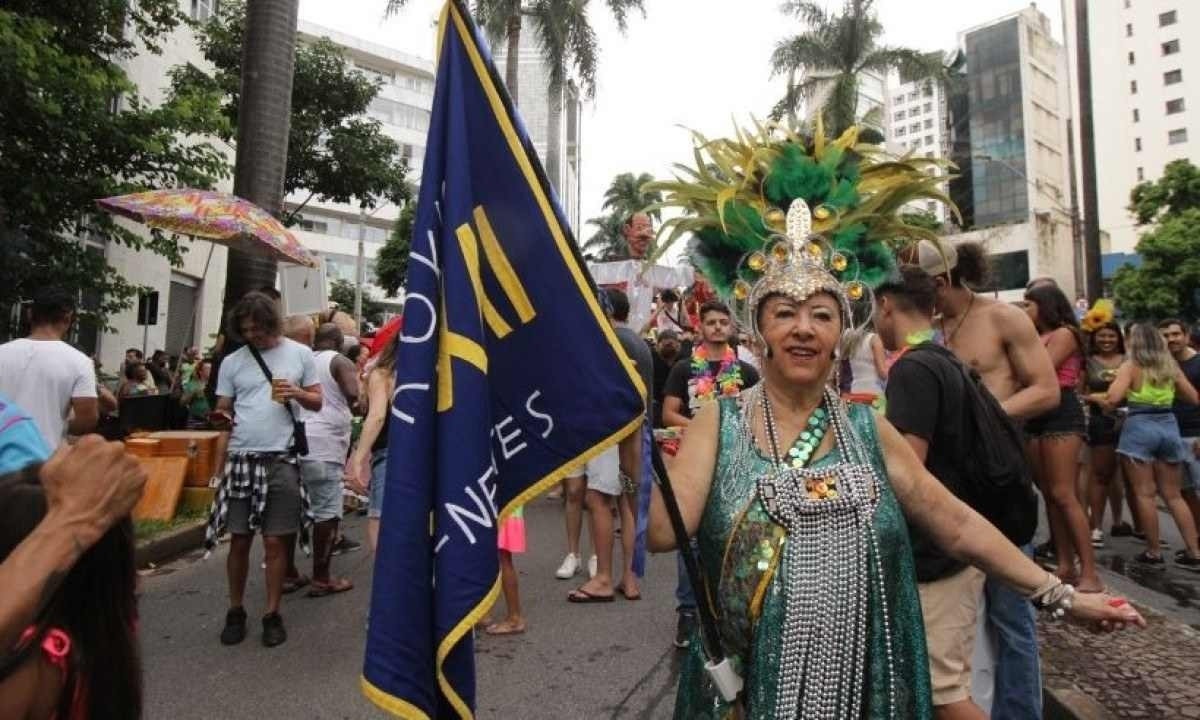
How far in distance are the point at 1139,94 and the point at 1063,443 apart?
83225 mm

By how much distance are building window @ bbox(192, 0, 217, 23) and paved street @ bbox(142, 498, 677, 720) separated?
18.7 meters

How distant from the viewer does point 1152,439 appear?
6234mm

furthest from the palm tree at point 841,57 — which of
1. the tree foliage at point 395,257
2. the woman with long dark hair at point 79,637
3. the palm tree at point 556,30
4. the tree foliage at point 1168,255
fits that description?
the woman with long dark hair at point 79,637

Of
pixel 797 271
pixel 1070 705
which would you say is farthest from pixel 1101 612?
pixel 1070 705

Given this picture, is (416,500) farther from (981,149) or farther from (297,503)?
(981,149)

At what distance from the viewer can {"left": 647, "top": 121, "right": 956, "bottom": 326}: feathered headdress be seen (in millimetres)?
2395

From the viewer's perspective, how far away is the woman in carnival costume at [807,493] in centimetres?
195

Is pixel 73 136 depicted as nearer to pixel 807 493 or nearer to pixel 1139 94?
pixel 807 493

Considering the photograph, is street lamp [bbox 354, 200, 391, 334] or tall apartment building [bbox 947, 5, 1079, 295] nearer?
street lamp [bbox 354, 200, 391, 334]

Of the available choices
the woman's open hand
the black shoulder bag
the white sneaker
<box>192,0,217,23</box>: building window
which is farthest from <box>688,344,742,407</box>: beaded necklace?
<box>192,0,217,23</box>: building window

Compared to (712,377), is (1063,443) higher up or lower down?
lower down

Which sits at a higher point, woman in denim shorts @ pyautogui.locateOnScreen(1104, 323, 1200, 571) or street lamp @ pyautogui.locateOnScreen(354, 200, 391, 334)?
A: street lamp @ pyautogui.locateOnScreen(354, 200, 391, 334)

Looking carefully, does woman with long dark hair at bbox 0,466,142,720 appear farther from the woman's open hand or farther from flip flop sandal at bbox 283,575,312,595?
flip flop sandal at bbox 283,575,312,595

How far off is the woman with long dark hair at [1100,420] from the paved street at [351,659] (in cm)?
388
